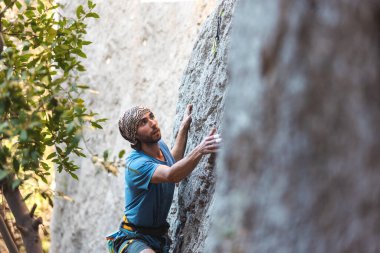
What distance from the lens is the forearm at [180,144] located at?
522cm

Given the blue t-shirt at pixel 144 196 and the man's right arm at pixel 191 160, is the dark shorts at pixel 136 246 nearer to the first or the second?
the blue t-shirt at pixel 144 196

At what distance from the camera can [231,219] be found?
191 cm

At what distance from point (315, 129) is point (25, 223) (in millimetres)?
2479

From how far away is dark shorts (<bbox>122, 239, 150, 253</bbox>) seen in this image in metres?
4.85

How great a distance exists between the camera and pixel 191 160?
4406mm

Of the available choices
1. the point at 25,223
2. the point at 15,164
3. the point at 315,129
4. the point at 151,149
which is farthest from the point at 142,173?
the point at 315,129

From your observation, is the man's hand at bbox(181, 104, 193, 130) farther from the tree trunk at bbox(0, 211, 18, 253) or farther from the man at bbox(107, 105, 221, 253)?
the tree trunk at bbox(0, 211, 18, 253)

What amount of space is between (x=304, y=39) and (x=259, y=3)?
175 millimetres

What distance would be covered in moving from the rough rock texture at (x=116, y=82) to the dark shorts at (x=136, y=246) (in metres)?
5.05

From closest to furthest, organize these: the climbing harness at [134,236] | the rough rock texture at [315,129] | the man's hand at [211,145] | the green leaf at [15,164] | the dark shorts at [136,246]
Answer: the rough rock texture at [315,129]
the green leaf at [15,164]
the man's hand at [211,145]
the dark shorts at [136,246]
the climbing harness at [134,236]

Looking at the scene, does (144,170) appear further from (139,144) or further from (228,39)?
(228,39)

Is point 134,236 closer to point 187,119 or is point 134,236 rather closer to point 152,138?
point 152,138

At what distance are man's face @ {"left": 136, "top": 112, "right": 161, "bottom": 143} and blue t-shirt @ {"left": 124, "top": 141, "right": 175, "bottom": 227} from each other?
114mm

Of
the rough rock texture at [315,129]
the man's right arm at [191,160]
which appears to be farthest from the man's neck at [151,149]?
the rough rock texture at [315,129]
